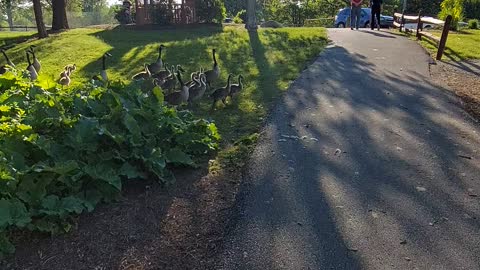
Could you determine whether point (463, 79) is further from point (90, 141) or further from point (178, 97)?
point (90, 141)

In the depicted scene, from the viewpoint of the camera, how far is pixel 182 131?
16.8 feet

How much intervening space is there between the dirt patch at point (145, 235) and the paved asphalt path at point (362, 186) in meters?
0.24

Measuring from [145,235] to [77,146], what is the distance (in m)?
1.16

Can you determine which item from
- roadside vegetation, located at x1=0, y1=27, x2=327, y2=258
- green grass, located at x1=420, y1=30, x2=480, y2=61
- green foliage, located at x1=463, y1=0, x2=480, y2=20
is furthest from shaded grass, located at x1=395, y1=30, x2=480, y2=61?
green foliage, located at x1=463, y1=0, x2=480, y2=20

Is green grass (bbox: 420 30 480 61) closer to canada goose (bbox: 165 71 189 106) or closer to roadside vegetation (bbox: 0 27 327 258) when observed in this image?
roadside vegetation (bbox: 0 27 327 258)

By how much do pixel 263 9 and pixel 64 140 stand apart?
52.5m

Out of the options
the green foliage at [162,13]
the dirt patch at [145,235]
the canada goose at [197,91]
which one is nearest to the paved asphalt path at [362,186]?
the dirt patch at [145,235]

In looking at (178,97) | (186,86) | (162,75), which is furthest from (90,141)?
(162,75)

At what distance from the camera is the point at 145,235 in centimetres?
377

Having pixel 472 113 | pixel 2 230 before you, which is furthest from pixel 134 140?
pixel 472 113

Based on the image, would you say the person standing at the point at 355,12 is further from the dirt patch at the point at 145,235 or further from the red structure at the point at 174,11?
the dirt patch at the point at 145,235

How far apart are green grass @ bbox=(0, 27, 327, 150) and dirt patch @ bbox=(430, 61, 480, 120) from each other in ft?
9.89

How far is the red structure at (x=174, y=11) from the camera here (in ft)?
72.3

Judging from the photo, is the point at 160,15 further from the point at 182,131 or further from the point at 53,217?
the point at 53,217
